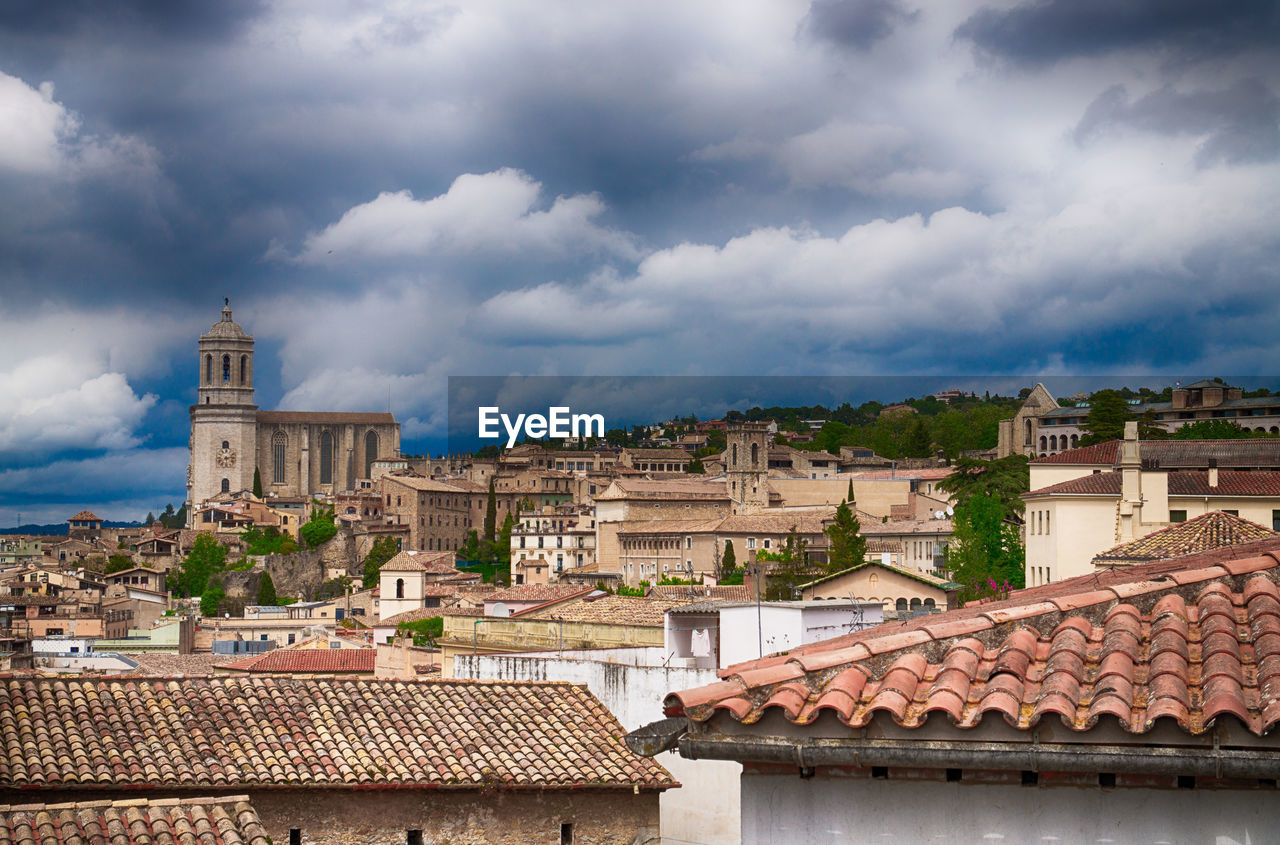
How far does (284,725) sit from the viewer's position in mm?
14703

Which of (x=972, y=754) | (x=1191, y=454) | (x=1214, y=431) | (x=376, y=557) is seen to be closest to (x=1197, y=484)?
(x=1191, y=454)

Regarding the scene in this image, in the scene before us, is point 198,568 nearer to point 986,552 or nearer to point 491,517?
point 491,517

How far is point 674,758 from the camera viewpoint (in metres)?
19.0

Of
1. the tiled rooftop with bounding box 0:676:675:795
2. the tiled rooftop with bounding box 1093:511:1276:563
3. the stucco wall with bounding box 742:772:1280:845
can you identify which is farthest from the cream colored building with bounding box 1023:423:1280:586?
the stucco wall with bounding box 742:772:1280:845

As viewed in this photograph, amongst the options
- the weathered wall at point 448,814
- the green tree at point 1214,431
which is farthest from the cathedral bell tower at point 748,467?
the weathered wall at point 448,814

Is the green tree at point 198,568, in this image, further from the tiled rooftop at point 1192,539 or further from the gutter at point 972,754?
the gutter at point 972,754

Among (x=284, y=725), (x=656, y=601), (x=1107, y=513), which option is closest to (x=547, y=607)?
(x=656, y=601)

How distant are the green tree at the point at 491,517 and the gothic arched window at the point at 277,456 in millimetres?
44859

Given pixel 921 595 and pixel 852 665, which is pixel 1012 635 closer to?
pixel 852 665

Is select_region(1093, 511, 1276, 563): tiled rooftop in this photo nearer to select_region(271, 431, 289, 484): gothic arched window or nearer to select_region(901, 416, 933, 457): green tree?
select_region(901, 416, 933, 457): green tree

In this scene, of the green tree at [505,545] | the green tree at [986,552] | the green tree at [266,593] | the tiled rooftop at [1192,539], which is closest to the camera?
the tiled rooftop at [1192,539]

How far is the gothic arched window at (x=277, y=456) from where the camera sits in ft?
513

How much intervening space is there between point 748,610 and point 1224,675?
689 inches

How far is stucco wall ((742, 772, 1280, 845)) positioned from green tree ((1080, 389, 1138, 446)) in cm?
7693
